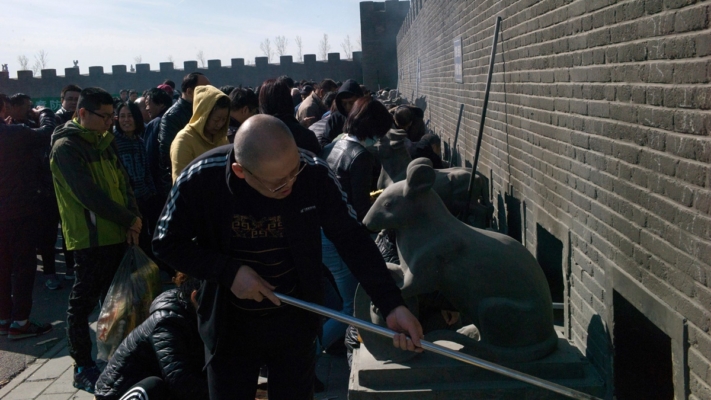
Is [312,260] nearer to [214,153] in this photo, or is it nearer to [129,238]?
[214,153]

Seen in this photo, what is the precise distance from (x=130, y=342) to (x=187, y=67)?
3501 cm

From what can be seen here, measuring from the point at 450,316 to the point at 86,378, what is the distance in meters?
2.71

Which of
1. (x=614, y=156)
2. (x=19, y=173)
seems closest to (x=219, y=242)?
(x=614, y=156)

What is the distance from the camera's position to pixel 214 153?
294cm

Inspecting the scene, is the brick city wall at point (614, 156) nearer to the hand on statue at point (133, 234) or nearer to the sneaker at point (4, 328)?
the hand on statue at point (133, 234)

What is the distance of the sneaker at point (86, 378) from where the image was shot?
4945 millimetres

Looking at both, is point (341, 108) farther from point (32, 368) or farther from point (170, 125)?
point (32, 368)

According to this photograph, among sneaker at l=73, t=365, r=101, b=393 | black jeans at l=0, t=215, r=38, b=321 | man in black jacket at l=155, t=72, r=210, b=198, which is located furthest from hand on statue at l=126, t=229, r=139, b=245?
black jeans at l=0, t=215, r=38, b=321

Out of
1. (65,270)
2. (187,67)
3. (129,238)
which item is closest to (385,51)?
(187,67)

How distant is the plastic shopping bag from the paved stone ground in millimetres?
502

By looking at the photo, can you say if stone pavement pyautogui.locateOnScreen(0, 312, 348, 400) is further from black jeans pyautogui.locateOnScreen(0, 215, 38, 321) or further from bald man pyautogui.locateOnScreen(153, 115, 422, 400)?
bald man pyautogui.locateOnScreen(153, 115, 422, 400)

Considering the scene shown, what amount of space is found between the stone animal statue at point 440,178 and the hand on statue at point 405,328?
3054mm

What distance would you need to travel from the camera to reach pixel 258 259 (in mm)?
2926

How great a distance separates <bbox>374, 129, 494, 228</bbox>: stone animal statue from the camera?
5949 mm
